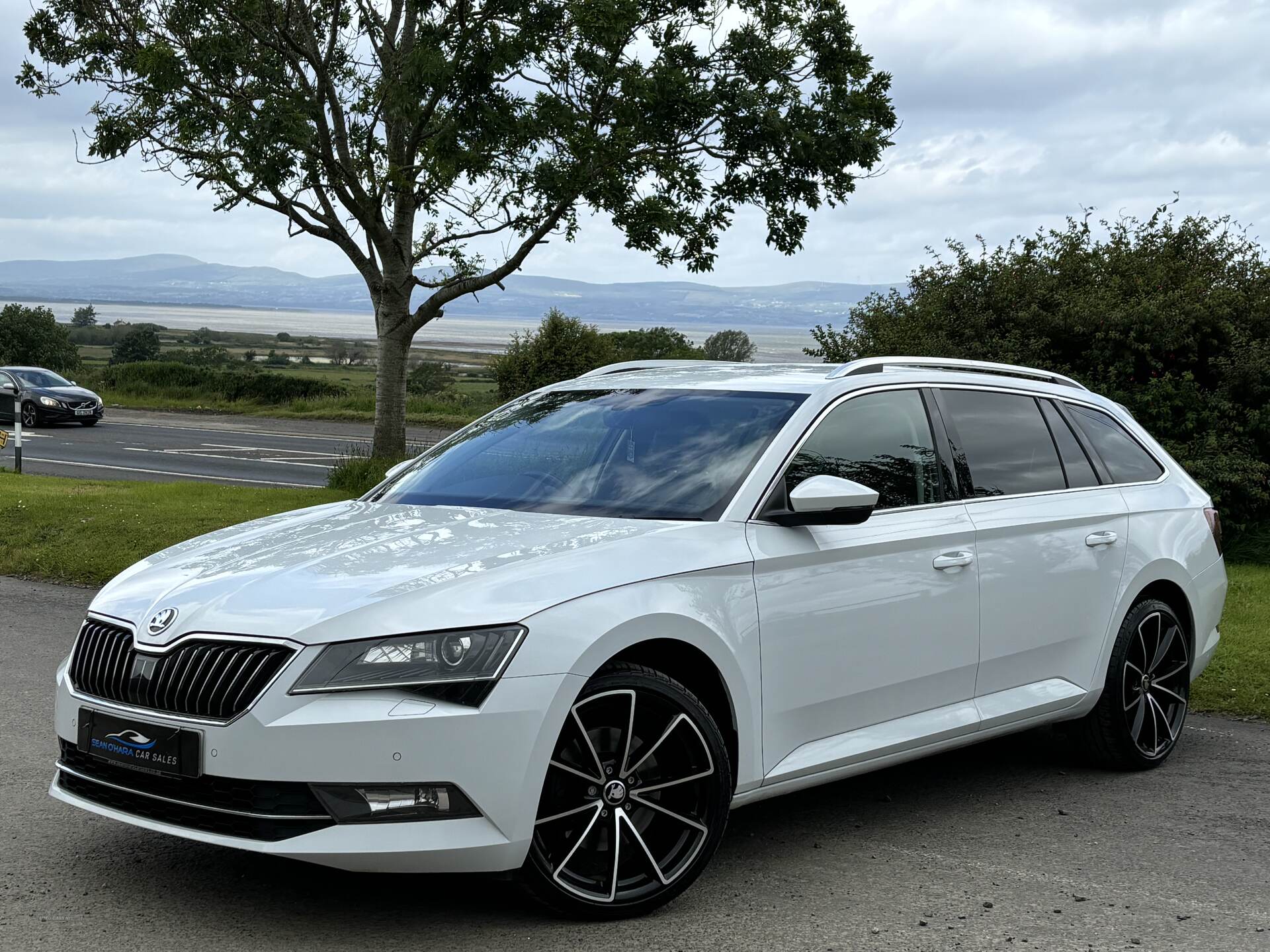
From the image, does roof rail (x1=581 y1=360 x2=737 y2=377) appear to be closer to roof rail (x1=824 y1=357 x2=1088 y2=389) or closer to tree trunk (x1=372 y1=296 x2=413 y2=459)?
roof rail (x1=824 y1=357 x2=1088 y2=389)

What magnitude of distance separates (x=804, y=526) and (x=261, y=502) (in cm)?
1106

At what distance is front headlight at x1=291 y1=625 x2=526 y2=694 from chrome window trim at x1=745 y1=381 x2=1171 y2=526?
3.83 feet

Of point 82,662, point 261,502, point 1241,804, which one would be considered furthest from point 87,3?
point 1241,804

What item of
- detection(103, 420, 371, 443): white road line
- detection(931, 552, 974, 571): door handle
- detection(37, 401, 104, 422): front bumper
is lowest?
detection(103, 420, 371, 443): white road line

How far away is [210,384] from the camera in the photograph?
45188mm

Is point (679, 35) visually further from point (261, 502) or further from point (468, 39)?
point (261, 502)

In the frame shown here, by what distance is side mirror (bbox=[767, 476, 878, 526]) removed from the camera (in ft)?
15.1

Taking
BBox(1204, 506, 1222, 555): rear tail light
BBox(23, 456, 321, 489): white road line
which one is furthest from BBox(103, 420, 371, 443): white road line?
BBox(1204, 506, 1222, 555): rear tail light

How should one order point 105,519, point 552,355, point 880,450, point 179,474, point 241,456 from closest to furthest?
point 880,450 → point 105,519 → point 179,474 → point 241,456 → point 552,355

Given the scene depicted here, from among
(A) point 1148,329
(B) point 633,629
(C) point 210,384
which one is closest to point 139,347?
(C) point 210,384

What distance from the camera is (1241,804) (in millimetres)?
5750

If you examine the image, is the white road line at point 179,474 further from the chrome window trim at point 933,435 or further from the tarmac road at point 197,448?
the chrome window trim at point 933,435

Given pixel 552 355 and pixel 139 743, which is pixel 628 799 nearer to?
pixel 139 743

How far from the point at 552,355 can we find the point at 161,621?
37.9 m
